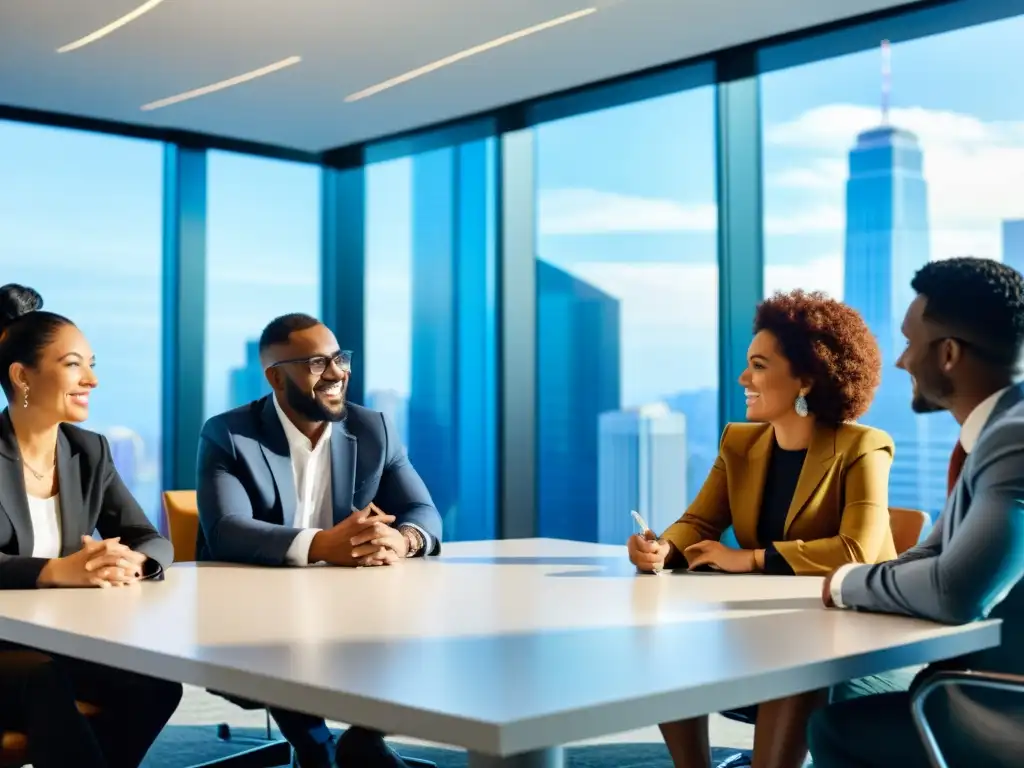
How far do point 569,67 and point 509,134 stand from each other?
89 cm

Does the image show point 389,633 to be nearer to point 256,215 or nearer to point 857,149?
point 857,149

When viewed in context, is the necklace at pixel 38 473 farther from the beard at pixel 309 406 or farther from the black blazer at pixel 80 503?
the beard at pixel 309 406

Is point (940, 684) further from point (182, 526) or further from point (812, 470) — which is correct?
point (182, 526)

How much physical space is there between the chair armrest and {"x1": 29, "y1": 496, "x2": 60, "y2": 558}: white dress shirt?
191 cm

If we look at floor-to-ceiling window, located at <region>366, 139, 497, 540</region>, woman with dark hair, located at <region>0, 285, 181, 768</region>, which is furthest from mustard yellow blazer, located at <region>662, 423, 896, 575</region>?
floor-to-ceiling window, located at <region>366, 139, 497, 540</region>

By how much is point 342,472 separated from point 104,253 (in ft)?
13.4

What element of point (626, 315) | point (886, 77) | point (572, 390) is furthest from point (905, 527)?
point (572, 390)

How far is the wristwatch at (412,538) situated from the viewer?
3250 mm

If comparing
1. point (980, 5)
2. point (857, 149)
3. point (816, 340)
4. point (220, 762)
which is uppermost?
point (980, 5)

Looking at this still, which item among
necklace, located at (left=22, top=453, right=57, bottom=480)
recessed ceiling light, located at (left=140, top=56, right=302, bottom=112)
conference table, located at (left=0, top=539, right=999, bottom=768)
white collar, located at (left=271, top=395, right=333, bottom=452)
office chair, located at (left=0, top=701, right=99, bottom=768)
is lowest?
office chair, located at (left=0, top=701, right=99, bottom=768)

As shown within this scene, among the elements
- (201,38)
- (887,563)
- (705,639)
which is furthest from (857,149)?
(705,639)

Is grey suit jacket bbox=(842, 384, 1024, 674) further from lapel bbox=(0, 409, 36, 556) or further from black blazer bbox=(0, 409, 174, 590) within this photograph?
lapel bbox=(0, 409, 36, 556)

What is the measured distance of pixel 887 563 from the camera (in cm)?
226

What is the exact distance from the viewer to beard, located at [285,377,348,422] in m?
3.42
